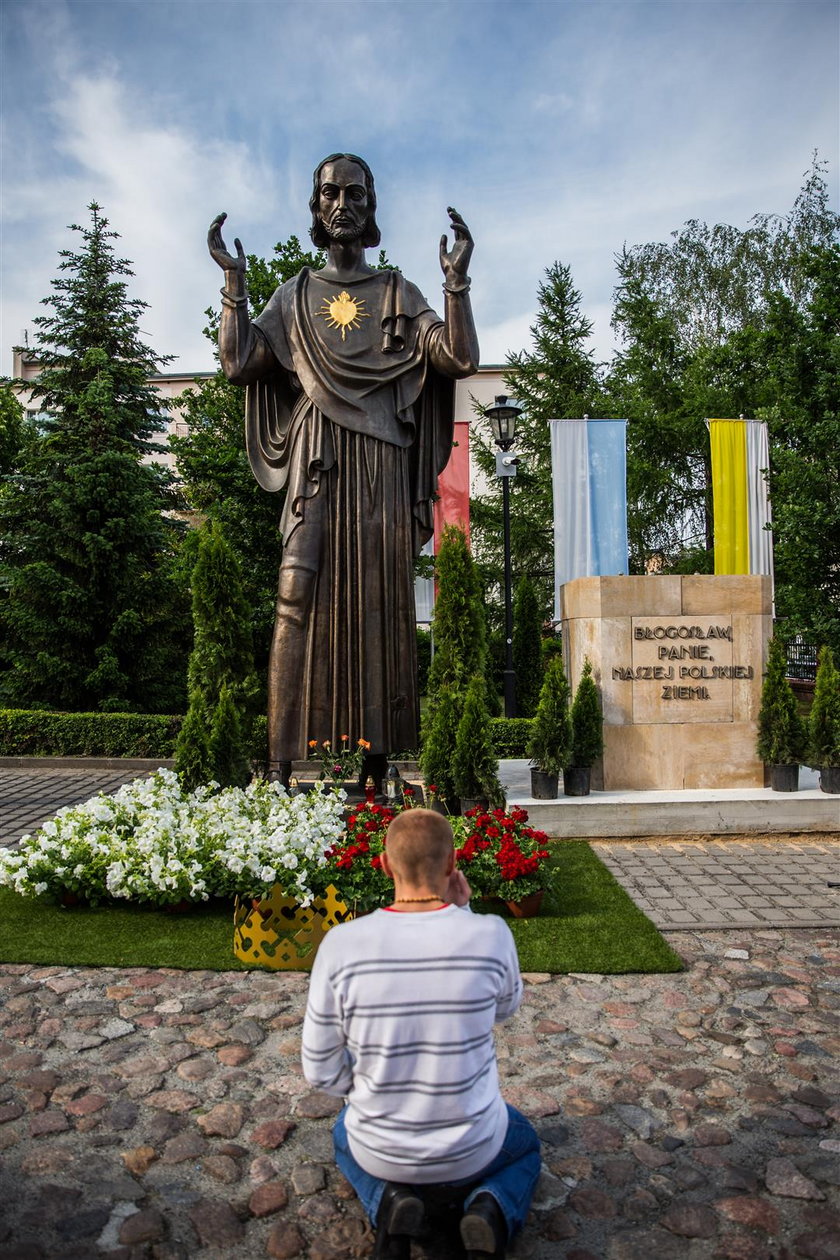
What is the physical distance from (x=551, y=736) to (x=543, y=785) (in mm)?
404

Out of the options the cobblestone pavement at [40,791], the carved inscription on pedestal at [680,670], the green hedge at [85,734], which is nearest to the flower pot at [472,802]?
the carved inscription on pedestal at [680,670]

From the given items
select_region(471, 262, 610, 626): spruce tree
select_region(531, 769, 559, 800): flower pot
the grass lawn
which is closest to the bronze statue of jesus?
select_region(531, 769, 559, 800): flower pot

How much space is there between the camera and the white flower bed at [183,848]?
516 centimetres

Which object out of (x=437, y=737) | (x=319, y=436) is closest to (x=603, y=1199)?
(x=437, y=737)

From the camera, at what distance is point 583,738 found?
25.1 ft

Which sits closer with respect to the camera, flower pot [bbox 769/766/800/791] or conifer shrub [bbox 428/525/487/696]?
flower pot [bbox 769/766/800/791]

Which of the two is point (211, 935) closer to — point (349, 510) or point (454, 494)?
point (349, 510)

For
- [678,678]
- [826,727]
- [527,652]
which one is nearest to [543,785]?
[678,678]

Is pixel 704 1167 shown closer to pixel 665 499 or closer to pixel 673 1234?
pixel 673 1234

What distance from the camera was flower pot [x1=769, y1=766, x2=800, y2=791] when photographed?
7.69m

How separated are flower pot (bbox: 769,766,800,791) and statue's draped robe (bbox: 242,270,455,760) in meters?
3.19

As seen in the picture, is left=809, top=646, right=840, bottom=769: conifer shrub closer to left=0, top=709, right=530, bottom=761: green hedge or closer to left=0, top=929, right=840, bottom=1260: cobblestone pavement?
left=0, top=929, right=840, bottom=1260: cobblestone pavement

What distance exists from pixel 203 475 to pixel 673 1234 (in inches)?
648

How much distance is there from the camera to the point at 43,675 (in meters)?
15.5
